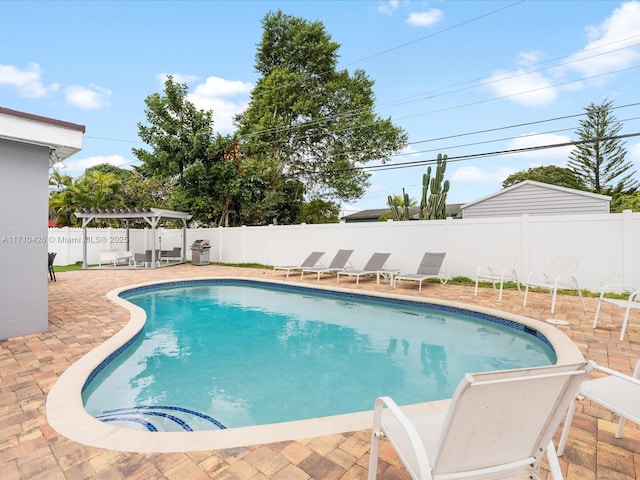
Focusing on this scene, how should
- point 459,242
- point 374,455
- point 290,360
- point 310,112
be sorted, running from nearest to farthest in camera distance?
point 374,455 → point 290,360 → point 459,242 → point 310,112

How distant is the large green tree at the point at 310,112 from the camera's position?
65.1 ft

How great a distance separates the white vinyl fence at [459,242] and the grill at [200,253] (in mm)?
686

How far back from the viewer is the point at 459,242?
979 centimetres

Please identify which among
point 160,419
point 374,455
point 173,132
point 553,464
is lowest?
point 160,419

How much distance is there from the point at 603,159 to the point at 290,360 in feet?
89.0

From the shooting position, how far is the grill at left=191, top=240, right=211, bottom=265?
15.9 m

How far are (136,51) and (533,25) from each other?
15.4 m

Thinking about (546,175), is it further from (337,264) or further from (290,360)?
(290,360)

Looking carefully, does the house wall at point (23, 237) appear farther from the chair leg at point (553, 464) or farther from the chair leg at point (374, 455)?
the chair leg at point (553, 464)

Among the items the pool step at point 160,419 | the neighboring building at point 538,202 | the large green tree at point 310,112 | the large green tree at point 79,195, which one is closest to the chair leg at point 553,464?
the pool step at point 160,419

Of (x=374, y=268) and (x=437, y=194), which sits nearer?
(x=374, y=268)

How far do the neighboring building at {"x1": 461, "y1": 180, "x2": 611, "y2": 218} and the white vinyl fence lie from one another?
464cm

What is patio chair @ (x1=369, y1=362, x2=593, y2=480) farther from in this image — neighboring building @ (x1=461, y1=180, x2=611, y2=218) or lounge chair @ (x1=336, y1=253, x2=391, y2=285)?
neighboring building @ (x1=461, y1=180, x2=611, y2=218)

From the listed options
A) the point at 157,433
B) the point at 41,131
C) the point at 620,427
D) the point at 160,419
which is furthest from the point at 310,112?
the point at 620,427
